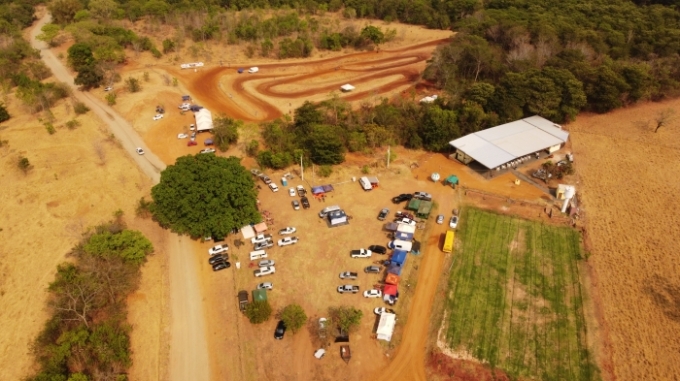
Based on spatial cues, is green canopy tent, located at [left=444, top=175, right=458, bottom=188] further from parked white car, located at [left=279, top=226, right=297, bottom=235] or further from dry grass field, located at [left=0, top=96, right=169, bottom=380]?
dry grass field, located at [left=0, top=96, right=169, bottom=380]

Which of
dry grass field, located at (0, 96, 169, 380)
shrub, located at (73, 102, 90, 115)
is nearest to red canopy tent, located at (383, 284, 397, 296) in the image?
dry grass field, located at (0, 96, 169, 380)

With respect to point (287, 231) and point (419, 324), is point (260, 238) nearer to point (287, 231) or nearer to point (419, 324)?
point (287, 231)

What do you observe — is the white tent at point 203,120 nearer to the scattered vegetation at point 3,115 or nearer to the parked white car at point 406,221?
the scattered vegetation at point 3,115

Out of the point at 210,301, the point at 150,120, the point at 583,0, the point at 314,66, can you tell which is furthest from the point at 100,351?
the point at 583,0

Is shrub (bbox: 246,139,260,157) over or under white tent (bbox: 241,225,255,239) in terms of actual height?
over

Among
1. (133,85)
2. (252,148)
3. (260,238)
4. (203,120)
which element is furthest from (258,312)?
(133,85)

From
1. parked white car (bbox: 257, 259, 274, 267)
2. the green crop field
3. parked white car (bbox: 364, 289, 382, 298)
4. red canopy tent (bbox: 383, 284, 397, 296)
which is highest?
parked white car (bbox: 257, 259, 274, 267)

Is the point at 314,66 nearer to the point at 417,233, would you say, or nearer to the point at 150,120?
the point at 150,120
